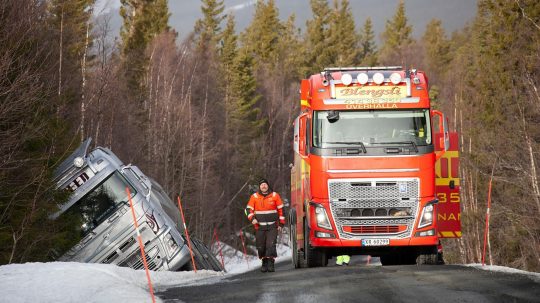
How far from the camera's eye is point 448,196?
57.9 feet

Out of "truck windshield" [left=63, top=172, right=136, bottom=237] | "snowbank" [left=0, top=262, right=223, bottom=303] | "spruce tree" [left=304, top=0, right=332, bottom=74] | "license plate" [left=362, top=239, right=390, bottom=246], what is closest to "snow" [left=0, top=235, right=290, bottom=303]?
"snowbank" [left=0, top=262, right=223, bottom=303]

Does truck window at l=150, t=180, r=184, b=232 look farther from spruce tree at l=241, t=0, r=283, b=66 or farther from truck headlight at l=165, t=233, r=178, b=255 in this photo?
spruce tree at l=241, t=0, r=283, b=66

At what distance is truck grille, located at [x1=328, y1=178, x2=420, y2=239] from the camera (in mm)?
15820

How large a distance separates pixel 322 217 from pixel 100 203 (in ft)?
15.5

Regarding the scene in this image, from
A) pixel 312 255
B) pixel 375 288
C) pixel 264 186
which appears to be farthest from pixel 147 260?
pixel 375 288

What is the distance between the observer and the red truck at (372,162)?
15.8 meters

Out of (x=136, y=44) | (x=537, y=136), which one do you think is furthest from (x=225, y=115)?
(x=537, y=136)

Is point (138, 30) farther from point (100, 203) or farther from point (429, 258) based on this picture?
point (429, 258)

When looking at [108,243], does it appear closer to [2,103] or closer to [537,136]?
[2,103]

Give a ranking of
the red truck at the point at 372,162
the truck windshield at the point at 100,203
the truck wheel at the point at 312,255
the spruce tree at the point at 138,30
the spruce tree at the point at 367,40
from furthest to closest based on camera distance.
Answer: the spruce tree at the point at 367,40
the spruce tree at the point at 138,30
the truck windshield at the point at 100,203
the truck wheel at the point at 312,255
the red truck at the point at 372,162

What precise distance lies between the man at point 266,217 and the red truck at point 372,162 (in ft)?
3.17

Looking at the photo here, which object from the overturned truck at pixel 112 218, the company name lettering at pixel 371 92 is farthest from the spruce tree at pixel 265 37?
the company name lettering at pixel 371 92

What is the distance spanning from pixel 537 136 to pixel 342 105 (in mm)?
18852

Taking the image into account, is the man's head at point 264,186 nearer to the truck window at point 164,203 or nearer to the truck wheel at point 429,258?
the truck window at point 164,203
